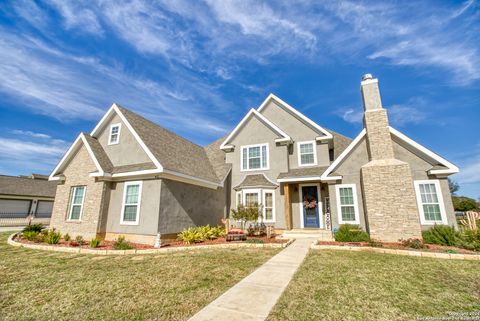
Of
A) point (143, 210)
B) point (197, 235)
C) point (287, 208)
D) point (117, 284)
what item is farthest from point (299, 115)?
point (117, 284)

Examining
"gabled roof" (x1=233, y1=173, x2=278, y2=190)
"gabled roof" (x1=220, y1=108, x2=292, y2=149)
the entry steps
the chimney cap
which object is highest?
the chimney cap

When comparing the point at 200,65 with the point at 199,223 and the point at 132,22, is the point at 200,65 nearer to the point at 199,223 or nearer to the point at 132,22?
the point at 132,22

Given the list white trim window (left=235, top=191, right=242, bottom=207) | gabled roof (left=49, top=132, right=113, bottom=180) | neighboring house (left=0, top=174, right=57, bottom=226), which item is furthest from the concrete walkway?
neighboring house (left=0, top=174, right=57, bottom=226)

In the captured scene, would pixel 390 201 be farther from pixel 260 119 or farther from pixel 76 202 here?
pixel 76 202

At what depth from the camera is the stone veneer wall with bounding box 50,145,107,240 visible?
1260cm

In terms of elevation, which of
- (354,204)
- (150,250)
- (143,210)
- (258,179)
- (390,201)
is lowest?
(150,250)

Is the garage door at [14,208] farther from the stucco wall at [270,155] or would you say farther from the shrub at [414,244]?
the shrub at [414,244]

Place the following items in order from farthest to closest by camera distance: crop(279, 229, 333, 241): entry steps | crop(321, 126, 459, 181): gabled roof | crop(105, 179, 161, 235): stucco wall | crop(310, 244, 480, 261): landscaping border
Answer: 1. crop(279, 229, 333, 241): entry steps
2. crop(105, 179, 161, 235): stucco wall
3. crop(321, 126, 459, 181): gabled roof
4. crop(310, 244, 480, 261): landscaping border

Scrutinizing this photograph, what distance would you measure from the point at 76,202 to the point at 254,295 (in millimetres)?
13965

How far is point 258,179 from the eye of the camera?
15.9 meters

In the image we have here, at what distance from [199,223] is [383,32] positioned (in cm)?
1475

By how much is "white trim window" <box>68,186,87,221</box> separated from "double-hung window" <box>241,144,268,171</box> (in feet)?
36.2

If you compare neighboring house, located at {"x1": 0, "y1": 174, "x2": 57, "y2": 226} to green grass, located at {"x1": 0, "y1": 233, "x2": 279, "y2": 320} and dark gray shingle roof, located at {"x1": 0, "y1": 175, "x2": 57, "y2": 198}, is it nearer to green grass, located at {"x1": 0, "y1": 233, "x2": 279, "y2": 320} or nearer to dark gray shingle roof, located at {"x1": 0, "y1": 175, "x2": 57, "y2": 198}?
dark gray shingle roof, located at {"x1": 0, "y1": 175, "x2": 57, "y2": 198}

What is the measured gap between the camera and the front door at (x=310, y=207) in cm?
1499
